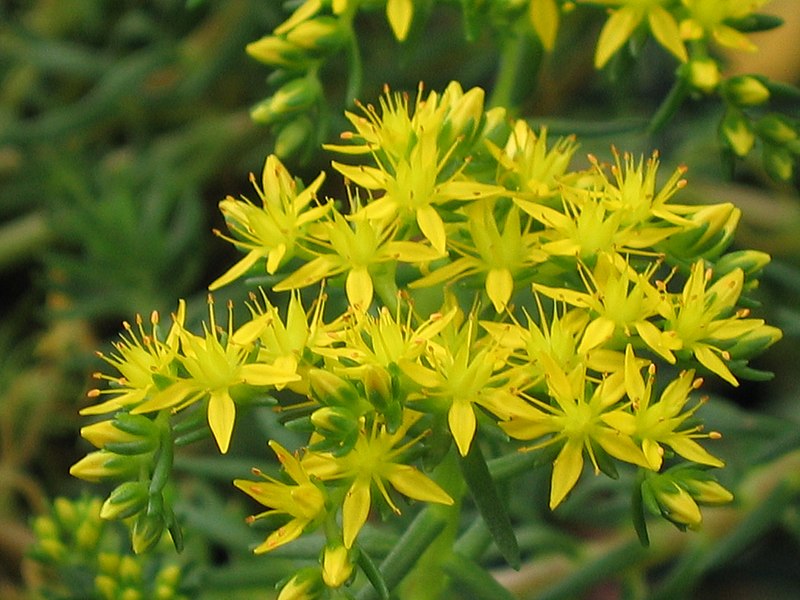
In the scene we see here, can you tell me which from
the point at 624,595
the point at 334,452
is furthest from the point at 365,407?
the point at 624,595

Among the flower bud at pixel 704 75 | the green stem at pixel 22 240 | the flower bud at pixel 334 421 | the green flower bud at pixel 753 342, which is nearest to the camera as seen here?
the flower bud at pixel 334 421

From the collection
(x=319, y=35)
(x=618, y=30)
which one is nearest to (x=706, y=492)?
(x=618, y=30)

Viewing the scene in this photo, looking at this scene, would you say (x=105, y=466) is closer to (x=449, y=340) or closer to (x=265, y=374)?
(x=265, y=374)

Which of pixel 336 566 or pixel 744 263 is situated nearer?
pixel 336 566

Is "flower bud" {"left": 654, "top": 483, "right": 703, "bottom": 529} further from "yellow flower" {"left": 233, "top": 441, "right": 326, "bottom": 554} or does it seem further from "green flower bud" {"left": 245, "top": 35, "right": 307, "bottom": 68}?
"green flower bud" {"left": 245, "top": 35, "right": 307, "bottom": 68}

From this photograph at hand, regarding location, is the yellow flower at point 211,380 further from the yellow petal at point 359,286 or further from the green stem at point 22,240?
the green stem at point 22,240

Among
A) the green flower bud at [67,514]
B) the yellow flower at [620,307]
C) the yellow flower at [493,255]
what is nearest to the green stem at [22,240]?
the green flower bud at [67,514]
